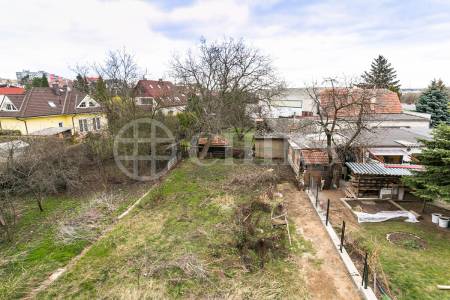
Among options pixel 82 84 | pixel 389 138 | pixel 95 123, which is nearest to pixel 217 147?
pixel 389 138

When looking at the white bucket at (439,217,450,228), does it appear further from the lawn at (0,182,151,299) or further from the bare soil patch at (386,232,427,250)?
the lawn at (0,182,151,299)

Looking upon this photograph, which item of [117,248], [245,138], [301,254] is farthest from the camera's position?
[245,138]

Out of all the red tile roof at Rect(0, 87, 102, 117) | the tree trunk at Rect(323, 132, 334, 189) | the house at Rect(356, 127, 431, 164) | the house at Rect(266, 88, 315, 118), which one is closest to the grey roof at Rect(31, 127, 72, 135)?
the red tile roof at Rect(0, 87, 102, 117)

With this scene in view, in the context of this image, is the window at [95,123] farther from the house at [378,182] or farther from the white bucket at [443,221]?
the white bucket at [443,221]

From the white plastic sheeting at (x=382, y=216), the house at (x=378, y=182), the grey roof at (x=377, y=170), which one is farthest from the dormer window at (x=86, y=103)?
the white plastic sheeting at (x=382, y=216)

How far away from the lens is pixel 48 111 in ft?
82.2

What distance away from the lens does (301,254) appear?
7.69 meters

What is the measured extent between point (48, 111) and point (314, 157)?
82.6 feet

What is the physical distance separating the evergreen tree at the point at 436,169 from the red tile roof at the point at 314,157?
4.40 metres

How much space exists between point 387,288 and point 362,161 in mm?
Answer: 8212

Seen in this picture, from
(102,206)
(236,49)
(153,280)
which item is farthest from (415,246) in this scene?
(236,49)

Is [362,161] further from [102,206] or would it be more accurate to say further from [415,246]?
[102,206]

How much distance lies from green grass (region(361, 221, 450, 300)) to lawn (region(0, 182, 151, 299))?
924 cm

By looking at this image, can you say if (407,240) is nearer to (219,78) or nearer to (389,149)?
(389,149)
